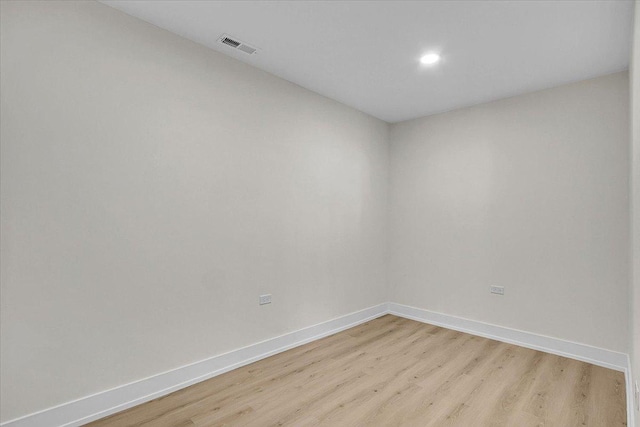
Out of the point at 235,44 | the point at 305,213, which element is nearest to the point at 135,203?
the point at 235,44

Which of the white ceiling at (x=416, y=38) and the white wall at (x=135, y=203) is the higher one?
the white ceiling at (x=416, y=38)

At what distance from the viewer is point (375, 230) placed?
14.3 feet

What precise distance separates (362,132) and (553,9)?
2.34 meters

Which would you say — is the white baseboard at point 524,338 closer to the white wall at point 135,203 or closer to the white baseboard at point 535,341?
the white baseboard at point 535,341

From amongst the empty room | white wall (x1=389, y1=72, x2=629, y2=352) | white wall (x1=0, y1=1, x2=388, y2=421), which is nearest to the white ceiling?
the empty room

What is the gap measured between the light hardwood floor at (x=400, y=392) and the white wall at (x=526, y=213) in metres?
0.50

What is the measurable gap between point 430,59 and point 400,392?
2764 millimetres

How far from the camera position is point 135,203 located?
2.24 m

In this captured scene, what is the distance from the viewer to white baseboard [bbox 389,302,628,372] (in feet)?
9.44

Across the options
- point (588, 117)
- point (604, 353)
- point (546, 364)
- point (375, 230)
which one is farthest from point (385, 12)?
point (604, 353)

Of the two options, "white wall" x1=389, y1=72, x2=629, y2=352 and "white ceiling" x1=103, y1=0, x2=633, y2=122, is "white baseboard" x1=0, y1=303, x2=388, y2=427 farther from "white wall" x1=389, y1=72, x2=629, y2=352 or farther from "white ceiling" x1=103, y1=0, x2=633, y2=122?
"white ceiling" x1=103, y1=0, x2=633, y2=122

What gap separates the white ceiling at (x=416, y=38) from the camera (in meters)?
2.12

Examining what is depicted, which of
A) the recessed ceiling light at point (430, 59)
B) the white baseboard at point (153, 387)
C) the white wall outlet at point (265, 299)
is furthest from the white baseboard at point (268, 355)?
the recessed ceiling light at point (430, 59)

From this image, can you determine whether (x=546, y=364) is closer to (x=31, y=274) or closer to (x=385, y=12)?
(x=385, y=12)
